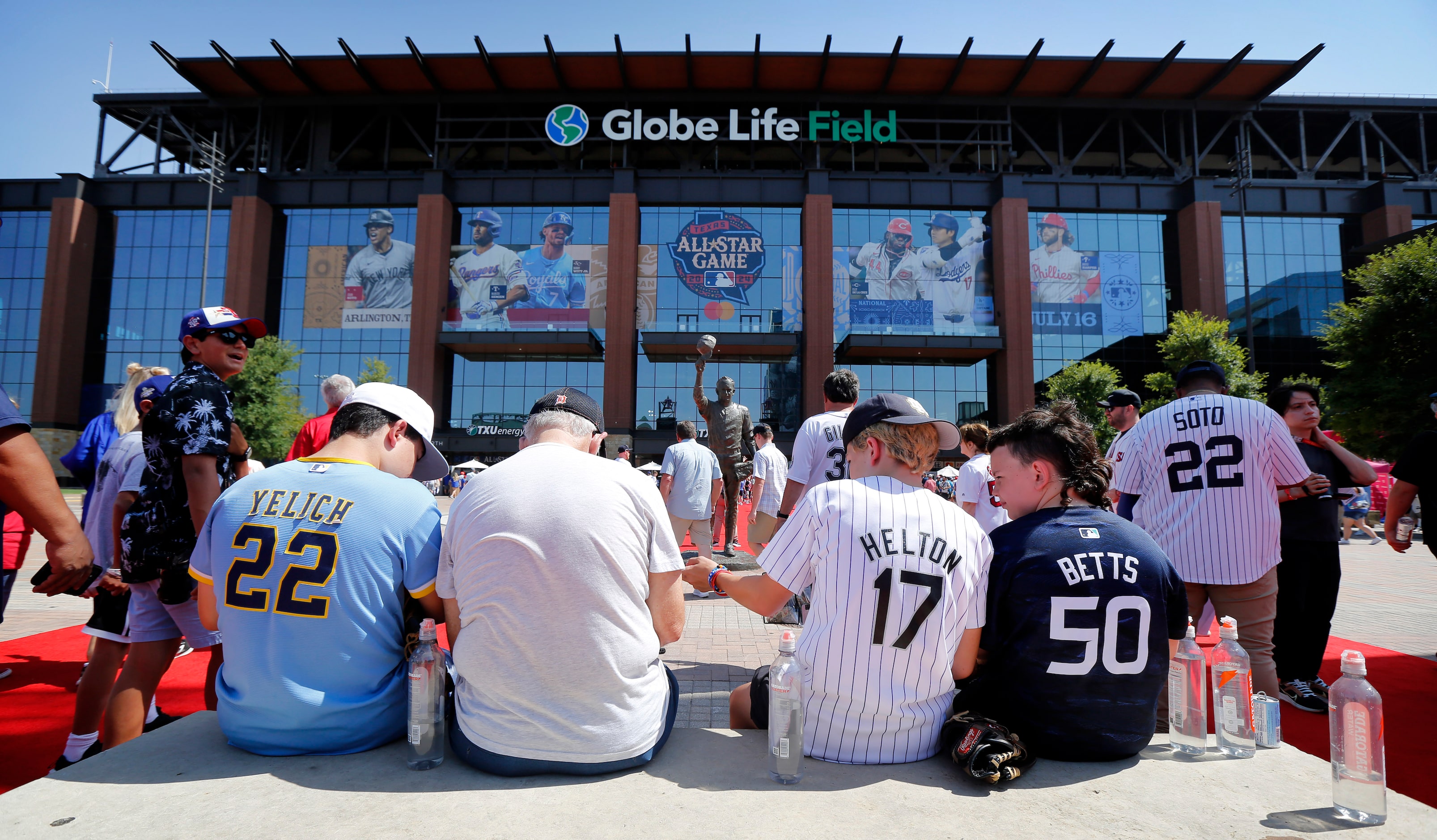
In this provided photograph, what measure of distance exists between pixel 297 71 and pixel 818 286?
28.7 m

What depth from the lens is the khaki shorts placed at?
725 cm

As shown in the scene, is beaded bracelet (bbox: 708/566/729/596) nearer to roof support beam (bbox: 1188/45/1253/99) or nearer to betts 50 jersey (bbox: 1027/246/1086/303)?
betts 50 jersey (bbox: 1027/246/1086/303)

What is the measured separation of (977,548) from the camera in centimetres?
212

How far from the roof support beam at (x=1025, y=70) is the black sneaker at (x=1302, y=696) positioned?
3476 centimetres

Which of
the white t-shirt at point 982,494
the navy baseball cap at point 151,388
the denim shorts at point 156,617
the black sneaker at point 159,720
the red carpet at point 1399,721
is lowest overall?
the red carpet at point 1399,721

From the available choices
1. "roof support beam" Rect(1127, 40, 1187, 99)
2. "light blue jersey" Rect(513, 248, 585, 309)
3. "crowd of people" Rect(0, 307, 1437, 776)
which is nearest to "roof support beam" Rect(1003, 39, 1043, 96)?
"roof support beam" Rect(1127, 40, 1187, 99)

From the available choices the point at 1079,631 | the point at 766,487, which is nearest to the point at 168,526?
the point at 1079,631

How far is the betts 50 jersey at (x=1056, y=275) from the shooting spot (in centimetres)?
3347

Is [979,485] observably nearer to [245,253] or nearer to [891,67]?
[891,67]

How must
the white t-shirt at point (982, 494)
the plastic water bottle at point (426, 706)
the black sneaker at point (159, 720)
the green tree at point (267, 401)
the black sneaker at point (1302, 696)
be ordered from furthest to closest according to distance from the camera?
the green tree at point (267, 401) → the white t-shirt at point (982, 494) → the black sneaker at point (1302, 696) → the black sneaker at point (159, 720) → the plastic water bottle at point (426, 706)

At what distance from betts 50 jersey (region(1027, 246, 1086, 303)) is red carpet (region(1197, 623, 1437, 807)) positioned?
103ft

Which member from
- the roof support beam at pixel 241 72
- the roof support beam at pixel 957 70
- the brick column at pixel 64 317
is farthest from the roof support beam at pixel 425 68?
the roof support beam at pixel 957 70

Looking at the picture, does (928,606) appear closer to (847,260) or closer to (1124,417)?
(1124,417)

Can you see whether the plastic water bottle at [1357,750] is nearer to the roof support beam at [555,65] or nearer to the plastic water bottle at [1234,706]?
the plastic water bottle at [1234,706]
